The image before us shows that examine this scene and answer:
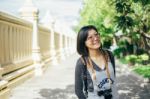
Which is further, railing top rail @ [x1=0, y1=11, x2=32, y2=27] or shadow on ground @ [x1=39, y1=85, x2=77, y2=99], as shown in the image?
railing top rail @ [x1=0, y1=11, x2=32, y2=27]

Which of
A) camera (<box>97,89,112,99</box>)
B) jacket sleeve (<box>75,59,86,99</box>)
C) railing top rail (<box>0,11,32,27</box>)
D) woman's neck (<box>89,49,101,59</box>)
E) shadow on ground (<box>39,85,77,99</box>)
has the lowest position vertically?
shadow on ground (<box>39,85,77,99</box>)

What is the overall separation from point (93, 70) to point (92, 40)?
0.30 m

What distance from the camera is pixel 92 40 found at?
4.38 meters

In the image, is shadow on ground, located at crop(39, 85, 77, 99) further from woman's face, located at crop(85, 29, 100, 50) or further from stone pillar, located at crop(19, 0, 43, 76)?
woman's face, located at crop(85, 29, 100, 50)

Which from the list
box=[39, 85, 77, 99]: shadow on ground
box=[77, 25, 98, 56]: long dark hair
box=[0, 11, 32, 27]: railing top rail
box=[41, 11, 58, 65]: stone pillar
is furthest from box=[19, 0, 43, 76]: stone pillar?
box=[77, 25, 98, 56]: long dark hair

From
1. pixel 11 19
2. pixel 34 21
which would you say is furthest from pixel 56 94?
pixel 34 21

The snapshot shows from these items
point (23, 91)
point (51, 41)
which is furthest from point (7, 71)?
point (51, 41)

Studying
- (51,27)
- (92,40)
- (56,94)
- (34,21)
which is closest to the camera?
(92,40)

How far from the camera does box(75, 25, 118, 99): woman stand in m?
4.27

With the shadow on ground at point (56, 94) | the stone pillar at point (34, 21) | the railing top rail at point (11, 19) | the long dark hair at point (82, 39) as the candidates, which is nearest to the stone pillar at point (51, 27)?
the stone pillar at point (34, 21)

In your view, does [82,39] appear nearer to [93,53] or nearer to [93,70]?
[93,53]

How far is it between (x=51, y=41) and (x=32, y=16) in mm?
10327

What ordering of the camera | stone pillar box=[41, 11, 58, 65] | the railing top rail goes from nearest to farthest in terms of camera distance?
the camera → the railing top rail → stone pillar box=[41, 11, 58, 65]

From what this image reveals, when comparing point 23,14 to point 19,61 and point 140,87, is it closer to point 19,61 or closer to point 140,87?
point 19,61
